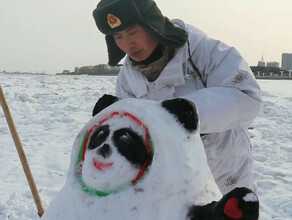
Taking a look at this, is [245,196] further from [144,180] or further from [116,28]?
[116,28]

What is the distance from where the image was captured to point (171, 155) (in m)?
0.97

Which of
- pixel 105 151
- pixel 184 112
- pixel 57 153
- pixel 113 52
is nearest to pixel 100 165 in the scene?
pixel 105 151

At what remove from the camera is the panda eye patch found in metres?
1.01

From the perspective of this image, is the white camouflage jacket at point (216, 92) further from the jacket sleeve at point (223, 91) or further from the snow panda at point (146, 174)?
the snow panda at point (146, 174)

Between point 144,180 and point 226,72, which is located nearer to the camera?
point 144,180

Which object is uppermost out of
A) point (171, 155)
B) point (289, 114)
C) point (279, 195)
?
point (171, 155)

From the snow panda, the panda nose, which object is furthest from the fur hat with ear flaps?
the panda nose

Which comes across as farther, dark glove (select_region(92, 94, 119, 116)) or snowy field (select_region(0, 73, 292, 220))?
snowy field (select_region(0, 73, 292, 220))

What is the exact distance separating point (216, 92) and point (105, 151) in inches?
23.8

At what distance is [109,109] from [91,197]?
0.23 metres

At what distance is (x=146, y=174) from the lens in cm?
96

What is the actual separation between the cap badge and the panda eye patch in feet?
1.97

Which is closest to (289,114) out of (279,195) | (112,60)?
(279,195)

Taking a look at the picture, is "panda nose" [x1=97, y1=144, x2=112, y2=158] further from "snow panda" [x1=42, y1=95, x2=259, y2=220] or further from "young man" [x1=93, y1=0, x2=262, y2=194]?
"young man" [x1=93, y1=0, x2=262, y2=194]
